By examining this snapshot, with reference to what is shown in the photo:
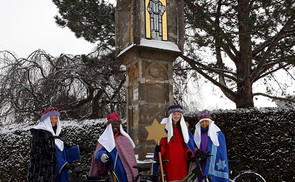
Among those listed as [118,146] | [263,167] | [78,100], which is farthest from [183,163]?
[78,100]

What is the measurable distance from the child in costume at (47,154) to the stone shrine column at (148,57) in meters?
1.92

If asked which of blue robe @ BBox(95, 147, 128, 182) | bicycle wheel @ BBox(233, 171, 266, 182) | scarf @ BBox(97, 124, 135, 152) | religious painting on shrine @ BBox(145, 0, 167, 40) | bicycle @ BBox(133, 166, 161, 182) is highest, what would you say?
religious painting on shrine @ BBox(145, 0, 167, 40)

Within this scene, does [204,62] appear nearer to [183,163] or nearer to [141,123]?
[141,123]

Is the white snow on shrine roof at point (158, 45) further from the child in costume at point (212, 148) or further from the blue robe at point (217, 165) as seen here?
the blue robe at point (217, 165)

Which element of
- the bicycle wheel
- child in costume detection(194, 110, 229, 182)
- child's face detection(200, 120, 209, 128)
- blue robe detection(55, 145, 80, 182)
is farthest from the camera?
the bicycle wheel

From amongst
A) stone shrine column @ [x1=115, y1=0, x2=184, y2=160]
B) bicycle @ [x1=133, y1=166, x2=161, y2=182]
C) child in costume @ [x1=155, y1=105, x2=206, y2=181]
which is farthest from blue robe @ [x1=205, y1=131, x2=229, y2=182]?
stone shrine column @ [x1=115, y1=0, x2=184, y2=160]

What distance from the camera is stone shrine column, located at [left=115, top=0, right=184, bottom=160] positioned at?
5.80m

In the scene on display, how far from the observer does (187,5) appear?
8.16 m

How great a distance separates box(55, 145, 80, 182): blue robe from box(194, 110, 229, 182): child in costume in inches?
70.5

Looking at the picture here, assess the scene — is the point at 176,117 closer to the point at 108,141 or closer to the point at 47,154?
the point at 108,141

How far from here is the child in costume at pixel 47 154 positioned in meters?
3.88

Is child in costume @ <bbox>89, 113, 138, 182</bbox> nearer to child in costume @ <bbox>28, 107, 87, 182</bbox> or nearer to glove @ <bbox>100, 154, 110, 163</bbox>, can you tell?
glove @ <bbox>100, 154, 110, 163</bbox>

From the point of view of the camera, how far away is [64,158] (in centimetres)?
420

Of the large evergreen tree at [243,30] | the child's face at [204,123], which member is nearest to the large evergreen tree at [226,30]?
the large evergreen tree at [243,30]
